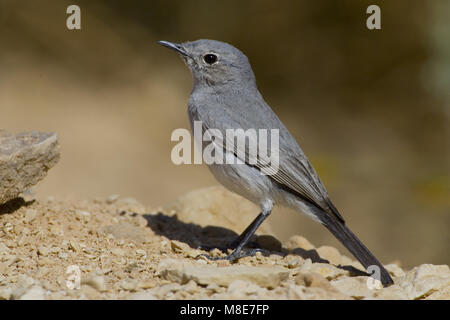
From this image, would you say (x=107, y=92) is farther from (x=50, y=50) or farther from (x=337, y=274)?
(x=337, y=274)

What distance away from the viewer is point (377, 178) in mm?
12461

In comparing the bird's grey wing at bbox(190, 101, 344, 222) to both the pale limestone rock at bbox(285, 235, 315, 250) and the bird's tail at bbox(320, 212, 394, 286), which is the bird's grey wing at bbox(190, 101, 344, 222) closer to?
the bird's tail at bbox(320, 212, 394, 286)

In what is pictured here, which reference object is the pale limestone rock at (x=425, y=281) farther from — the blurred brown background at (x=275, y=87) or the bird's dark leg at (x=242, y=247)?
the blurred brown background at (x=275, y=87)

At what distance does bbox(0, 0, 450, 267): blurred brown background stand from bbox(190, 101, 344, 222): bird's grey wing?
5.25 m

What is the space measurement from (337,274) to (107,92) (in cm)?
935

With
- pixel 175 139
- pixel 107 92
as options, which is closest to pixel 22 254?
pixel 175 139

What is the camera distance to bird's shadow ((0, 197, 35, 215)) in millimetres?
5824

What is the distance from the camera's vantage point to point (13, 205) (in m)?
5.96

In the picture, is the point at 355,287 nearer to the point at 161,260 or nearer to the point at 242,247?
the point at 242,247

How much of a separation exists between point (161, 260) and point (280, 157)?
5.18 ft

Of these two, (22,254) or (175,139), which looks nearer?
(22,254)

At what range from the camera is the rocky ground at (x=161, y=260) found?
424 cm

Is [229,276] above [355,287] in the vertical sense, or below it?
above

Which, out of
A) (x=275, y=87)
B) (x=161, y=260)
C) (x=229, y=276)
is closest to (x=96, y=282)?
(x=161, y=260)
